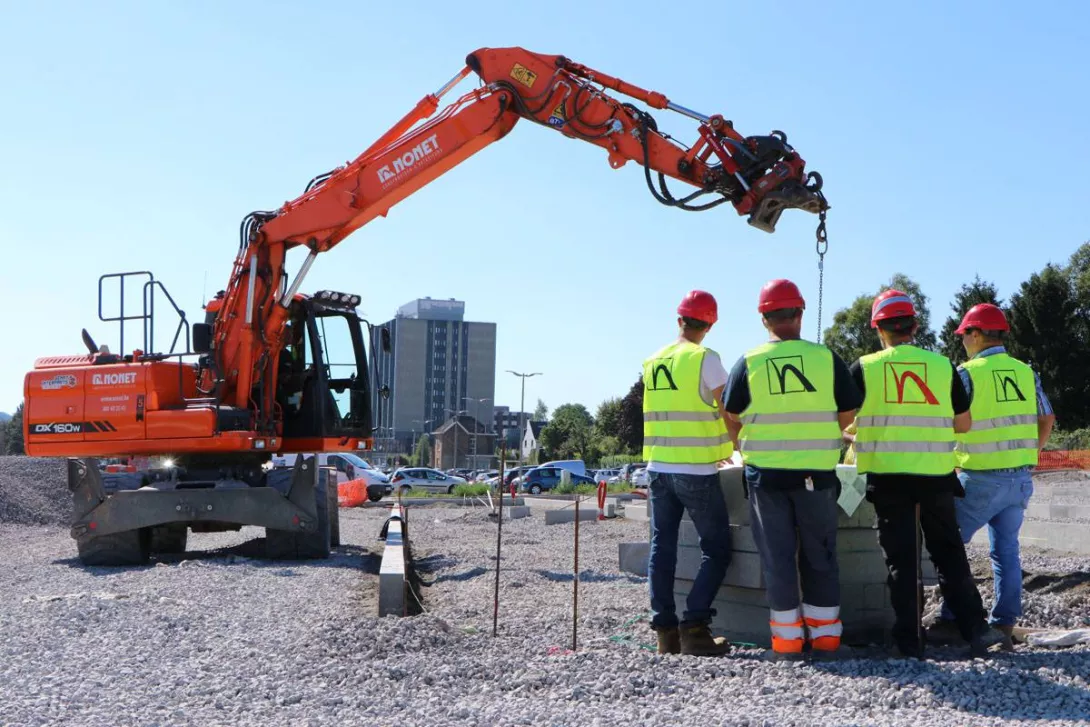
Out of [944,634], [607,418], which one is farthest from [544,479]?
[607,418]

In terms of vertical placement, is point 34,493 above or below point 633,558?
below

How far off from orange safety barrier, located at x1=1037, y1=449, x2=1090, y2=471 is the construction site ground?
27.5m

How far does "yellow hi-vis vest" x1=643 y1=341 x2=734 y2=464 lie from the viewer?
5926 millimetres

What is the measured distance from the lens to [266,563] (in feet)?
38.5

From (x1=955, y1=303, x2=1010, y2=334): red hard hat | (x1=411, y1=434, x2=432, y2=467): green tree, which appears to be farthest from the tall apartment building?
(x1=955, y1=303, x2=1010, y2=334): red hard hat

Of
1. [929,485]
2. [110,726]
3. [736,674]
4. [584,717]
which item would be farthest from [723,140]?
[110,726]

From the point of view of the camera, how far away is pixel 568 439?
3637 inches

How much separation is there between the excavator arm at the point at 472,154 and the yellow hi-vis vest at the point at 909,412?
166 inches

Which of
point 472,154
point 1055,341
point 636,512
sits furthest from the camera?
point 1055,341

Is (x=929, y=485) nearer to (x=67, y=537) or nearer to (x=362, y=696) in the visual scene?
(x=362, y=696)

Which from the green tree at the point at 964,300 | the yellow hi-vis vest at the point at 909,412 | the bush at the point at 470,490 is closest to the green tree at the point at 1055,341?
the green tree at the point at 964,300

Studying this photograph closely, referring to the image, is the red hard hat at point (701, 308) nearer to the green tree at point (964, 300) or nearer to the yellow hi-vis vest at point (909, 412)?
the yellow hi-vis vest at point (909, 412)

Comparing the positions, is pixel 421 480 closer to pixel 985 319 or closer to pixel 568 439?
pixel 985 319

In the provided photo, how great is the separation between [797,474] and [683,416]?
77 cm
